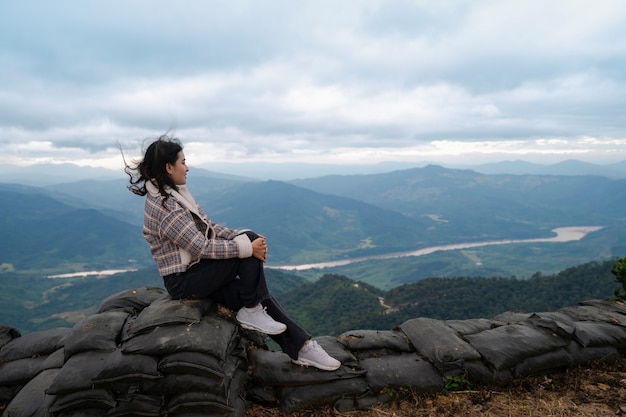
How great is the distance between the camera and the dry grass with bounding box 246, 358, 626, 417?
13.2 feet

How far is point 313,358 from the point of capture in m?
4.29

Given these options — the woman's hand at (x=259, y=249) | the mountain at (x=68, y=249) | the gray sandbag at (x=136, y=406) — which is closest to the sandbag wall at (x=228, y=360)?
the gray sandbag at (x=136, y=406)

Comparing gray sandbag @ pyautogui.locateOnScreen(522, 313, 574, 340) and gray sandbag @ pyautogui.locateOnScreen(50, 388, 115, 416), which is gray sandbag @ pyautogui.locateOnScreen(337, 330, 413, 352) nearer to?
gray sandbag @ pyautogui.locateOnScreen(522, 313, 574, 340)

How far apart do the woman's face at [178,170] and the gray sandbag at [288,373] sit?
2135mm

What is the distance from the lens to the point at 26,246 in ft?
592

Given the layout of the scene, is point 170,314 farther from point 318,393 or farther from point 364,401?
point 364,401

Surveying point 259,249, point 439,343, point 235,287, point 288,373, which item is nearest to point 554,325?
point 439,343

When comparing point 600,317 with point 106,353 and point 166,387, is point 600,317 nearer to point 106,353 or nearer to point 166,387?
point 166,387

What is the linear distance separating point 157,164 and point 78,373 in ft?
6.65

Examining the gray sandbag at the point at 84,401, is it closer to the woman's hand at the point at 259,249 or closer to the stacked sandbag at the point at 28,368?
the stacked sandbag at the point at 28,368

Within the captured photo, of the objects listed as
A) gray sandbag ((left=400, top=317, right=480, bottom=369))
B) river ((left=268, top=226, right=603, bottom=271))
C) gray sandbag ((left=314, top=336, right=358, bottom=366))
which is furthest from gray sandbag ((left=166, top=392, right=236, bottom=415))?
river ((left=268, top=226, right=603, bottom=271))

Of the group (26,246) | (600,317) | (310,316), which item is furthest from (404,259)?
(26,246)

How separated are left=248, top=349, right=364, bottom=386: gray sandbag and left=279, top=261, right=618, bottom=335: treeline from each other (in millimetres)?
43723

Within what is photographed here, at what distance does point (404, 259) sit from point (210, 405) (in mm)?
152031
